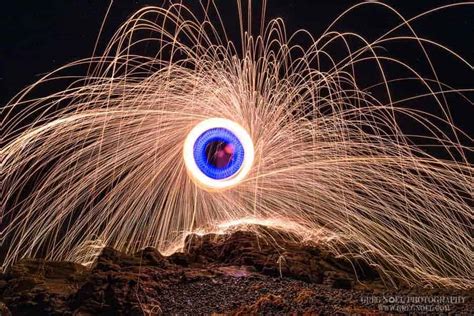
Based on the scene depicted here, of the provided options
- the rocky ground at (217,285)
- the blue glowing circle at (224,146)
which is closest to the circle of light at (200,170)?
the blue glowing circle at (224,146)

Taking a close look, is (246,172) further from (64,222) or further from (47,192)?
(64,222)

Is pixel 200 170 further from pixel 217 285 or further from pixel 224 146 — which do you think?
pixel 217 285

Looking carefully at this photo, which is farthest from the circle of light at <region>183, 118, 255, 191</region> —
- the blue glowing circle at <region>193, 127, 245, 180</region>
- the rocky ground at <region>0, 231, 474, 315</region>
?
the rocky ground at <region>0, 231, 474, 315</region>

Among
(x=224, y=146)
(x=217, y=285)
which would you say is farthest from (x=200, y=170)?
(x=217, y=285)

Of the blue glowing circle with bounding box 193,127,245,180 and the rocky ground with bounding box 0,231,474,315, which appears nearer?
the rocky ground with bounding box 0,231,474,315

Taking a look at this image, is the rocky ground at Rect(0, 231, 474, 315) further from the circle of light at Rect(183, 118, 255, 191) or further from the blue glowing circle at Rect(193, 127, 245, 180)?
the blue glowing circle at Rect(193, 127, 245, 180)

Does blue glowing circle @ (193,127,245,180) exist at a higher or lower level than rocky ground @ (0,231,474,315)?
higher

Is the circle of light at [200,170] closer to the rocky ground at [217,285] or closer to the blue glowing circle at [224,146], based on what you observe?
the blue glowing circle at [224,146]
